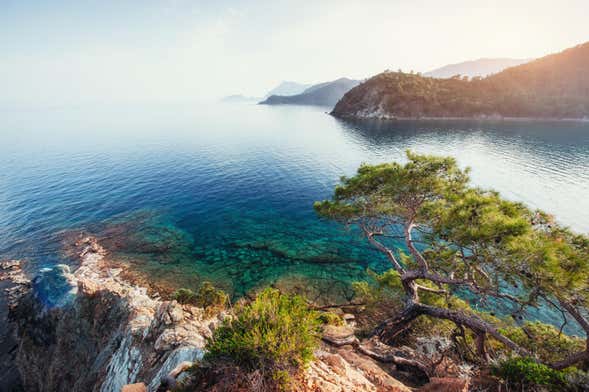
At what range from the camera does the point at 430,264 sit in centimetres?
1492

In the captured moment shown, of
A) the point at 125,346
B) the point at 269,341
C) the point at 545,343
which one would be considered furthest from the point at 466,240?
the point at 125,346

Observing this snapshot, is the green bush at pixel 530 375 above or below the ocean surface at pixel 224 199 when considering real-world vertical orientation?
above

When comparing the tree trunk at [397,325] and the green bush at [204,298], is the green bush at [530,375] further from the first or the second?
the green bush at [204,298]

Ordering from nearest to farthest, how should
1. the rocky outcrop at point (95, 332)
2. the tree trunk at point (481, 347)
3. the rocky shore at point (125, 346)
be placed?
the rocky shore at point (125, 346)
the rocky outcrop at point (95, 332)
the tree trunk at point (481, 347)

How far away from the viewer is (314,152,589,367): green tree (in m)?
7.84

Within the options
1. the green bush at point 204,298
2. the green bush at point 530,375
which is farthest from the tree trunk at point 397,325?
the green bush at point 204,298

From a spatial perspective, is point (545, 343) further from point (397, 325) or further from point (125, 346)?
point (125, 346)

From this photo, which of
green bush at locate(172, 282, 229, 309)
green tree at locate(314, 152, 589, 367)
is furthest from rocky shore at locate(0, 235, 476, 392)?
green tree at locate(314, 152, 589, 367)

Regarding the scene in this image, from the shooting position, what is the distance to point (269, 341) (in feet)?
19.0

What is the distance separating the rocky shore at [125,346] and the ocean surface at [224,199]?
5.63m

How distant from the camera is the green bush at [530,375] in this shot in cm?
725

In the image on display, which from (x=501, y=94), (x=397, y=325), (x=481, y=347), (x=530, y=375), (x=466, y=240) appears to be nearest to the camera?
(x=530, y=375)

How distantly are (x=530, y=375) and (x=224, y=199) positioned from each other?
3639 cm

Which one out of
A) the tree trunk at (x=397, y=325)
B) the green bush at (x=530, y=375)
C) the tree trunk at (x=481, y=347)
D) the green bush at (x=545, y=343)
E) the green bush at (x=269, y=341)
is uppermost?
the green bush at (x=269, y=341)
